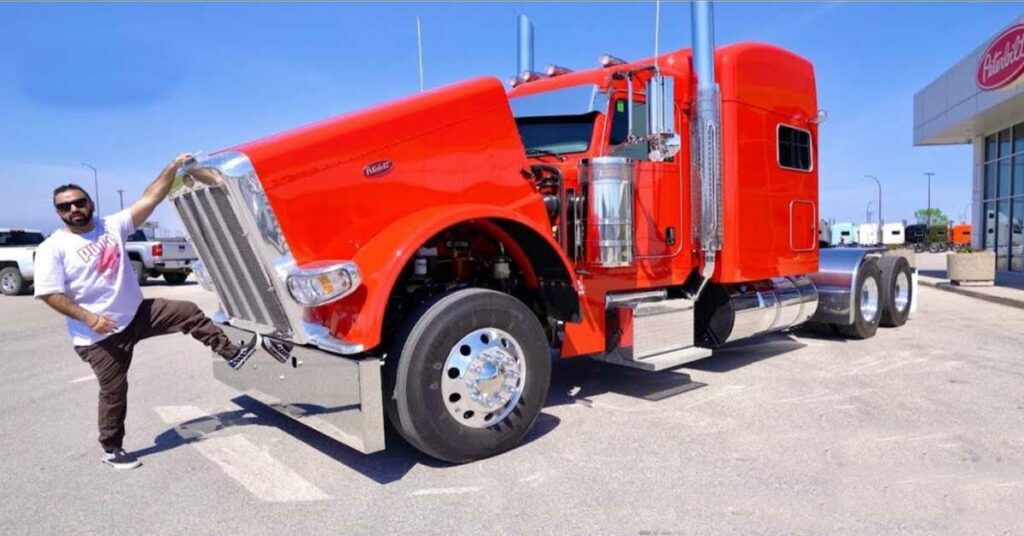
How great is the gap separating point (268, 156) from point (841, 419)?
3944mm

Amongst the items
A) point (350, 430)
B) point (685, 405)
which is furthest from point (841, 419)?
point (350, 430)

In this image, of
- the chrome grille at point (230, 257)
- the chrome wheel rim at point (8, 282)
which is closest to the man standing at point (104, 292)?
the chrome grille at point (230, 257)

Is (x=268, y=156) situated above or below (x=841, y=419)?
above

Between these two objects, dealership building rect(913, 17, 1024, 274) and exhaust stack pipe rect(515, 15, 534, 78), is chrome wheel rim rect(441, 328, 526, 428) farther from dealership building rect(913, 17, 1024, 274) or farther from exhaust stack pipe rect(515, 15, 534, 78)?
dealership building rect(913, 17, 1024, 274)

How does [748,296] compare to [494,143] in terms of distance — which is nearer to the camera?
[494,143]

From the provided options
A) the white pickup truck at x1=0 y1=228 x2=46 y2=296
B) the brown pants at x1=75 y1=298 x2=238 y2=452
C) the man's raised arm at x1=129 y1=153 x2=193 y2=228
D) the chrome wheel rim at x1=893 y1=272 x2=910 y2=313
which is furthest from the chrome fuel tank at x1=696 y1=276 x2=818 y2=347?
the white pickup truck at x1=0 y1=228 x2=46 y2=296

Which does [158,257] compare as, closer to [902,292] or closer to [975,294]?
[902,292]

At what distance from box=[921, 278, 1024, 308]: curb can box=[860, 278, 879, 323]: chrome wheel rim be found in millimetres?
4926

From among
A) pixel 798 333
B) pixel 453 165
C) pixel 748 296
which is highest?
pixel 453 165

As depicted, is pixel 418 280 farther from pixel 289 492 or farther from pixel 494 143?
A: pixel 289 492

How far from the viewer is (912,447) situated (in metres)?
4.04

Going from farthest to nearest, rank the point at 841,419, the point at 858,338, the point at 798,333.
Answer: the point at 798,333, the point at 858,338, the point at 841,419

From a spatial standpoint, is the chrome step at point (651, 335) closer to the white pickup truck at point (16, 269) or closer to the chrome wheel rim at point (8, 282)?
the white pickup truck at point (16, 269)

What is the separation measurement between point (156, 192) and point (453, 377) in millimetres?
1974
